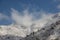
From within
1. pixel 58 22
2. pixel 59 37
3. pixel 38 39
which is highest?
pixel 58 22

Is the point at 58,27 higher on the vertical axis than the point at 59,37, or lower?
higher

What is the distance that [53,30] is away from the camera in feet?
307

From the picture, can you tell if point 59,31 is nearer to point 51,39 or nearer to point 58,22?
point 51,39

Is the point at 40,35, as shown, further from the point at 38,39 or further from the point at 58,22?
the point at 58,22

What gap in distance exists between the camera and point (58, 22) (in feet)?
327

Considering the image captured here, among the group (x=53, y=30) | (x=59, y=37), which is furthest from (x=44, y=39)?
(x=59, y=37)

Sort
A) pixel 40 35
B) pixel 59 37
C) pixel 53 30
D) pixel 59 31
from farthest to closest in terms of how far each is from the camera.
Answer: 1. pixel 40 35
2. pixel 53 30
3. pixel 59 31
4. pixel 59 37

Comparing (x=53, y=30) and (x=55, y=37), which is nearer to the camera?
(x=55, y=37)

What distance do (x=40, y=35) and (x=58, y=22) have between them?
31.8 feet

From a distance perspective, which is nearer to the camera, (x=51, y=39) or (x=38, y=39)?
(x=51, y=39)

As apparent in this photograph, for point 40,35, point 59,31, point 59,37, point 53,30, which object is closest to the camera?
point 59,37

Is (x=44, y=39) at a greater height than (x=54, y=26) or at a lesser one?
lesser

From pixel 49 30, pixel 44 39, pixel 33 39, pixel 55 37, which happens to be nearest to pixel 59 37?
pixel 55 37

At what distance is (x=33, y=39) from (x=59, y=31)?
20.5m
